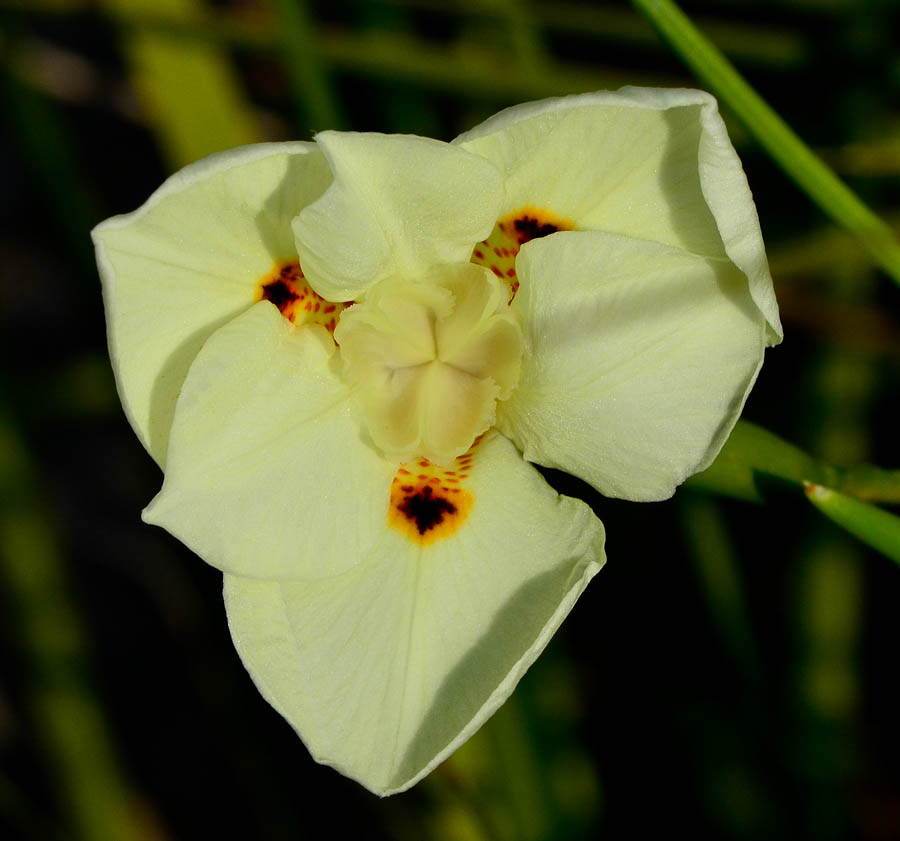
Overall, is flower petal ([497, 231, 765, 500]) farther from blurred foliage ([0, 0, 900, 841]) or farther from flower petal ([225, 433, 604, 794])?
blurred foliage ([0, 0, 900, 841])

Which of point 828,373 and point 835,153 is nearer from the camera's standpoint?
point 835,153

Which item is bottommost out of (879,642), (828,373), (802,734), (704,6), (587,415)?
(879,642)

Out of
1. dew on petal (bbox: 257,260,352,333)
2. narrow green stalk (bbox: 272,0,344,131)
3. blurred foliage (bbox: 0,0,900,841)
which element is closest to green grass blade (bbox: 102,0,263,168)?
blurred foliage (bbox: 0,0,900,841)

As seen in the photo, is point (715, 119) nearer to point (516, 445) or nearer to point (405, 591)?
point (516, 445)

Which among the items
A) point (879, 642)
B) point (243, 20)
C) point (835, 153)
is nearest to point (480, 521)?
point (835, 153)

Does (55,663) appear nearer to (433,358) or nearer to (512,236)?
(433,358)

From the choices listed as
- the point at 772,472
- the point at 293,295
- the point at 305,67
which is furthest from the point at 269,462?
the point at 305,67

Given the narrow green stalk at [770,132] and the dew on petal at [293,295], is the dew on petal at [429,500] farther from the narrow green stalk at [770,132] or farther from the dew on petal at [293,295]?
the narrow green stalk at [770,132]

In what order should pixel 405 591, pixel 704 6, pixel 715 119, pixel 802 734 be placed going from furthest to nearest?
pixel 704 6 < pixel 802 734 < pixel 405 591 < pixel 715 119
